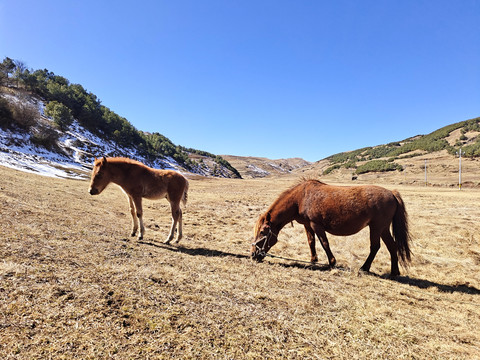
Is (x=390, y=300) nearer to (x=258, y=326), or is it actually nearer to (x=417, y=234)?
(x=258, y=326)

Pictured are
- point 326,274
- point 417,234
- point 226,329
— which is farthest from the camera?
point 417,234

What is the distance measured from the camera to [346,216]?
6.40m

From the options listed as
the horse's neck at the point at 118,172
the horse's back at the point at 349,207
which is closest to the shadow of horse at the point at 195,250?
the horse's neck at the point at 118,172

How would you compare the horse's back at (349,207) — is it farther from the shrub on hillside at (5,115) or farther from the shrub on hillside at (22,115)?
the shrub on hillside at (22,115)

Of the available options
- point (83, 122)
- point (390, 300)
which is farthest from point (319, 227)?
point (83, 122)

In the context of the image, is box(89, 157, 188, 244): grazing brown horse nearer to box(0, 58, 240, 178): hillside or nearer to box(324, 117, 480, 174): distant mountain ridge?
box(0, 58, 240, 178): hillside

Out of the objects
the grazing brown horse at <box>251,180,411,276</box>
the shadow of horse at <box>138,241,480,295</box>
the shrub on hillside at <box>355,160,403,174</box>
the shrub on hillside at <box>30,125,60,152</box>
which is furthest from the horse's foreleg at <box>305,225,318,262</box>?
the shrub on hillside at <box>355,160,403,174</box>

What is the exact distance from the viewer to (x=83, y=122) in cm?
7250

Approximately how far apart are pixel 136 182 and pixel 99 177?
1163 millimetres

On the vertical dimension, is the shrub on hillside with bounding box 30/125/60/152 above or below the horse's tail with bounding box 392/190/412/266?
above

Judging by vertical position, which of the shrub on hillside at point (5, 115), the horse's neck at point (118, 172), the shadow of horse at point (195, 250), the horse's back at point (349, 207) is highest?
the shrub on hillside at point (5, 115)

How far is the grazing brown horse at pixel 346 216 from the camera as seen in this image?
6.30 metres

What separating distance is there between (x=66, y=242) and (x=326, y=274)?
22.2 ft

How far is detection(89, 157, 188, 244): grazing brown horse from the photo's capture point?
7441 mm
